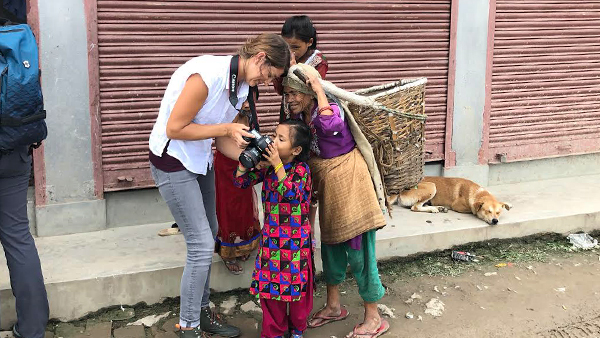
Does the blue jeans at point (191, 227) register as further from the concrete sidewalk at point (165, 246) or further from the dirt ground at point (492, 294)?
the concrete sidewalk at point (165, 246)

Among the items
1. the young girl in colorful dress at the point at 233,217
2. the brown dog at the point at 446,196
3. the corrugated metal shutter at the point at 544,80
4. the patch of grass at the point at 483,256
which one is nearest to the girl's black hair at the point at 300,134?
the young girl in colorful dress at the point at 233,217

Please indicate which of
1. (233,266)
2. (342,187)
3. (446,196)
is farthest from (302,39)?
(446,196)

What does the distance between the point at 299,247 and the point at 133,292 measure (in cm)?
131

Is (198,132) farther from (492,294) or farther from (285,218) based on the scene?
(492,294)

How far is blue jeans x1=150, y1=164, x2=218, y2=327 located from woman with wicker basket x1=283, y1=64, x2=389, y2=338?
66 cm

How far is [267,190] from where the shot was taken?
3.41m

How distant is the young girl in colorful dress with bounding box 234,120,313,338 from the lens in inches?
131

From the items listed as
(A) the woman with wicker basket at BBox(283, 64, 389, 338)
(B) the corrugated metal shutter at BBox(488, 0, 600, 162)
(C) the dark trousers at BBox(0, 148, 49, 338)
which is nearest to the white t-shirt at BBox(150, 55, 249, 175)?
(A) the woman with wicker basket at BBox(283, 64, 389, 338)

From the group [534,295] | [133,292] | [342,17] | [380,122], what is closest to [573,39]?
[342,17]

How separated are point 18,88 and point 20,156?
0.38 m

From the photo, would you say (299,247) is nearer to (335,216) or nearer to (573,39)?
(335,216)

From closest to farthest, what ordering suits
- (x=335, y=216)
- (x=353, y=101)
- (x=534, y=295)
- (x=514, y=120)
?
(x=353, y=101)
(x=335, y=216)
(x=534, y=295)
(x=514, y=120)

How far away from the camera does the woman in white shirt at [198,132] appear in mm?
3080

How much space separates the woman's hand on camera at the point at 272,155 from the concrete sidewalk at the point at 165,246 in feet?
4.26
